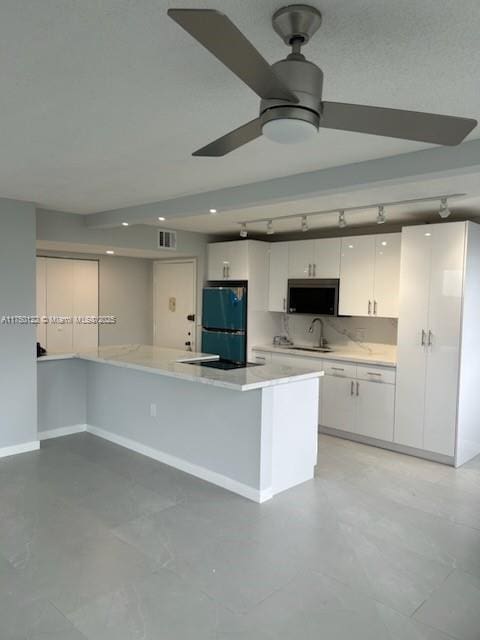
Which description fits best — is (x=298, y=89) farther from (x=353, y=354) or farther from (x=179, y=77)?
(x=353, y=354)

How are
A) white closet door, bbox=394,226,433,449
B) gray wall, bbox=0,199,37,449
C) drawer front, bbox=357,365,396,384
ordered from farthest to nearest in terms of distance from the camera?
drawer front, bbox=357,365,396,384 < white closet door, bbox=394,226,433,449 < gray wall, bbox=0,199,37,449

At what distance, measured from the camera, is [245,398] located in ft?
11.6

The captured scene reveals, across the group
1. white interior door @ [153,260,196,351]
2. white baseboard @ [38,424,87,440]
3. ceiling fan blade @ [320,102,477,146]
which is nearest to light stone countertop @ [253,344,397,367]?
white interior door @ [153,260,196,351]

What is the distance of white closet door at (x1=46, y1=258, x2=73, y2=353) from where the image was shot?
19.9ft

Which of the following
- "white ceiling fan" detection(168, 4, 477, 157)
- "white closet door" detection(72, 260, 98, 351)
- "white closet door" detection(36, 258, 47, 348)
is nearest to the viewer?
"white ceiling fan" detection(168, 4, 477, 157)

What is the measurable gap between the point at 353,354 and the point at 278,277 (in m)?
1.37

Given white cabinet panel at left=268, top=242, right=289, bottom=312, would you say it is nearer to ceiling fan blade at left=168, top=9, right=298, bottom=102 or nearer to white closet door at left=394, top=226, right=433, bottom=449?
white closet door at left=394, top=226, right=433, bottom=449

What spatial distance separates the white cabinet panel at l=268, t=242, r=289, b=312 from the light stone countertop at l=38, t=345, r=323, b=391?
1.61 metres

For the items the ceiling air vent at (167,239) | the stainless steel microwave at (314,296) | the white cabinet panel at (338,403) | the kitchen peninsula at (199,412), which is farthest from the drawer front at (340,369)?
the ceiling air vent at (167,239)

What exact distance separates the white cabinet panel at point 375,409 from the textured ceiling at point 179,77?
2.59 metres

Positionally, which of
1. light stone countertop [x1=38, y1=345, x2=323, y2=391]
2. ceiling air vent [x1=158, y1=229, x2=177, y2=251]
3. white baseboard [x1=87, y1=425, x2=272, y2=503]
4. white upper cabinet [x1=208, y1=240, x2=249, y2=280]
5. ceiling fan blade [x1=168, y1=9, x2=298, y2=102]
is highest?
ceiling air vent [x1=158, y1=229, x2=177, y2=251]

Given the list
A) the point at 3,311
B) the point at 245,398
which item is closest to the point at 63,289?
the point at 3,311

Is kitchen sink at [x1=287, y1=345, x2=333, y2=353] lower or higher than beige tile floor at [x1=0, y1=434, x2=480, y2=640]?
higher

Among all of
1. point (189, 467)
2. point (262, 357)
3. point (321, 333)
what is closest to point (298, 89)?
point (189, 467)
